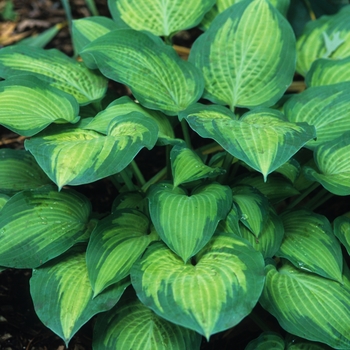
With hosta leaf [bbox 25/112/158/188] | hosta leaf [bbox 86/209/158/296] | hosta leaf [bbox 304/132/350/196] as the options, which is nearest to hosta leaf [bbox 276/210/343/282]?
hosta leaf [bbox 304/132/350/196]

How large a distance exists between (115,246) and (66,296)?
166 mm

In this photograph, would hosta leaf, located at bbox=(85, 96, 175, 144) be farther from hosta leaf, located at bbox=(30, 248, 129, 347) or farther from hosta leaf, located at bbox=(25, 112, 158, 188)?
hosta leaf, located at bbox=(30, 248, 129, 347)

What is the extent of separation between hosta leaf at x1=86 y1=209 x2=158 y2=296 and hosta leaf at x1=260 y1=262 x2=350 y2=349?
0.33 m

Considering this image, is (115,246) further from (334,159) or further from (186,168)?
(334,159)

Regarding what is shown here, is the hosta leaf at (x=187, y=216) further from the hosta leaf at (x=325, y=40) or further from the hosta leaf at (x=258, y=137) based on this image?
the hosta leaf at (x=325, y=40)

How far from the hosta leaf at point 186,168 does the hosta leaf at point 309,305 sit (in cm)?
29

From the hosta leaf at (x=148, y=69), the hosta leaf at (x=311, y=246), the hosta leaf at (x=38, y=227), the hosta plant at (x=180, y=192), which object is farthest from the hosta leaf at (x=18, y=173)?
the hosta leaf at (x=311, y=246)

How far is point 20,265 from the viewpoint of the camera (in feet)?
4.18

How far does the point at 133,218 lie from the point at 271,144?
0.42m

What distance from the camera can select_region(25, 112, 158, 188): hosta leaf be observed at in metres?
1.16

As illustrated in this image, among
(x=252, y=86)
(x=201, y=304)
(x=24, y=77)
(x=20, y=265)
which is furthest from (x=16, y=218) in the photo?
(x=252, y=86)

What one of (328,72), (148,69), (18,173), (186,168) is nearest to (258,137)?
(186,168)

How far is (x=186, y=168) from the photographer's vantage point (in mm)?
1316

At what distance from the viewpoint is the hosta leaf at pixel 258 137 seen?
3.84 feet
